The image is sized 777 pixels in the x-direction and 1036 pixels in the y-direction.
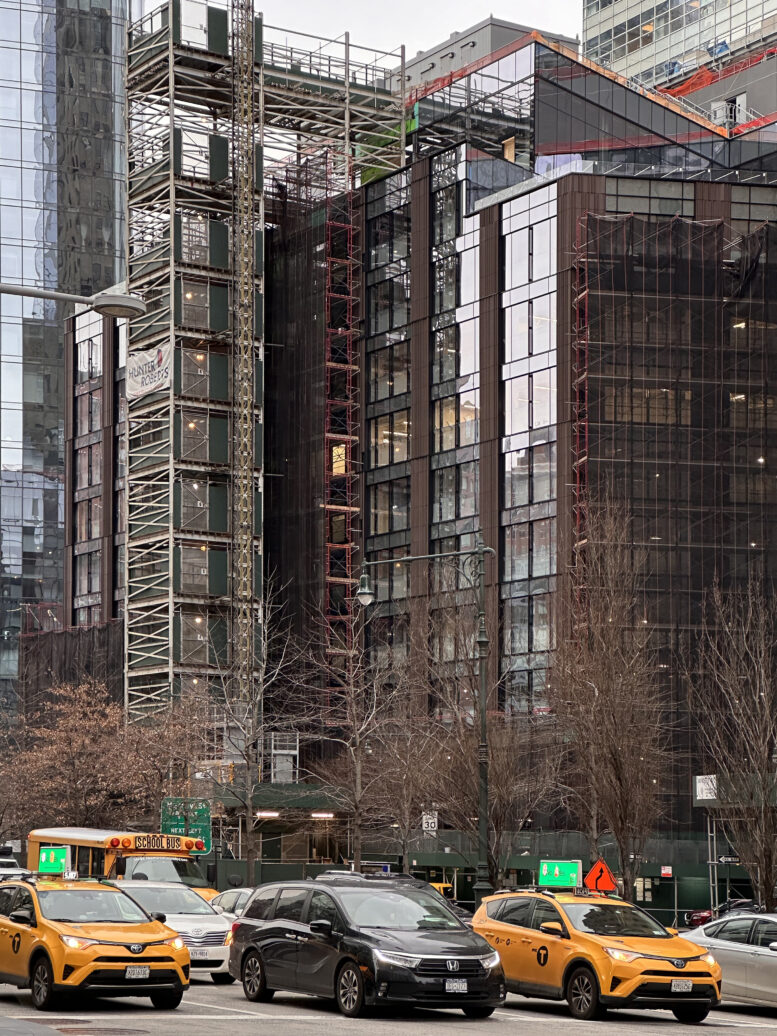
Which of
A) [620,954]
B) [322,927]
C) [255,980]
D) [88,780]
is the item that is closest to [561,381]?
[88,780]

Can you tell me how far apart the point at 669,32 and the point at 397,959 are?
150 meters

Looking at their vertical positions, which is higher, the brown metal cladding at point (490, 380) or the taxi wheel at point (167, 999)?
the brown metal cladding at point (490, 380)

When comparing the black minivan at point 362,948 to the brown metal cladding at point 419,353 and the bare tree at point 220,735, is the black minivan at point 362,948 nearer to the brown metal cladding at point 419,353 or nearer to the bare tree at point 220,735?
the bare tree at point 220,735

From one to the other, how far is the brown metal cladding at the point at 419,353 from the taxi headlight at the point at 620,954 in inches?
2584

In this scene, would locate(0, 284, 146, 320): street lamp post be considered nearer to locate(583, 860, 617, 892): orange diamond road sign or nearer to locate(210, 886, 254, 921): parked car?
locate(583, 860, 617, 892): orange diamond road sign

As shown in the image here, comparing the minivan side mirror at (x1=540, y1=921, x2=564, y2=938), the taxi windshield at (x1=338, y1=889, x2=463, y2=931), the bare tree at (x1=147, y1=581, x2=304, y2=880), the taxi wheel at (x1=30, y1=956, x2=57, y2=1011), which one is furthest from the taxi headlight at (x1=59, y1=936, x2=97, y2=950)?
the bare tree at (x1=147, y1=581, x2=304, y2=880)

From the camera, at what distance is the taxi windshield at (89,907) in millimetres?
22672

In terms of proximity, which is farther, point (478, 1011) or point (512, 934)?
point (512, 934)

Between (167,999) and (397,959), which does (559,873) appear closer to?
(167,999)

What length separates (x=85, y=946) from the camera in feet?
70.8

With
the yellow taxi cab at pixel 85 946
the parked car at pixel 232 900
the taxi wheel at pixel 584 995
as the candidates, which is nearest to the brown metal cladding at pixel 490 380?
the parked car at pixel 232 900

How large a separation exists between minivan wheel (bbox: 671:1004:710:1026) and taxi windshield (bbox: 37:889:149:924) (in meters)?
7.29

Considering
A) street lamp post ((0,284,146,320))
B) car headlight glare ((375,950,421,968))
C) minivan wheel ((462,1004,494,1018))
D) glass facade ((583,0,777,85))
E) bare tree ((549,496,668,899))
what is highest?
glass facade ((583,0,777,85))

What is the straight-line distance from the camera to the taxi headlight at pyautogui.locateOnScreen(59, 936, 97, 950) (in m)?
21.6
